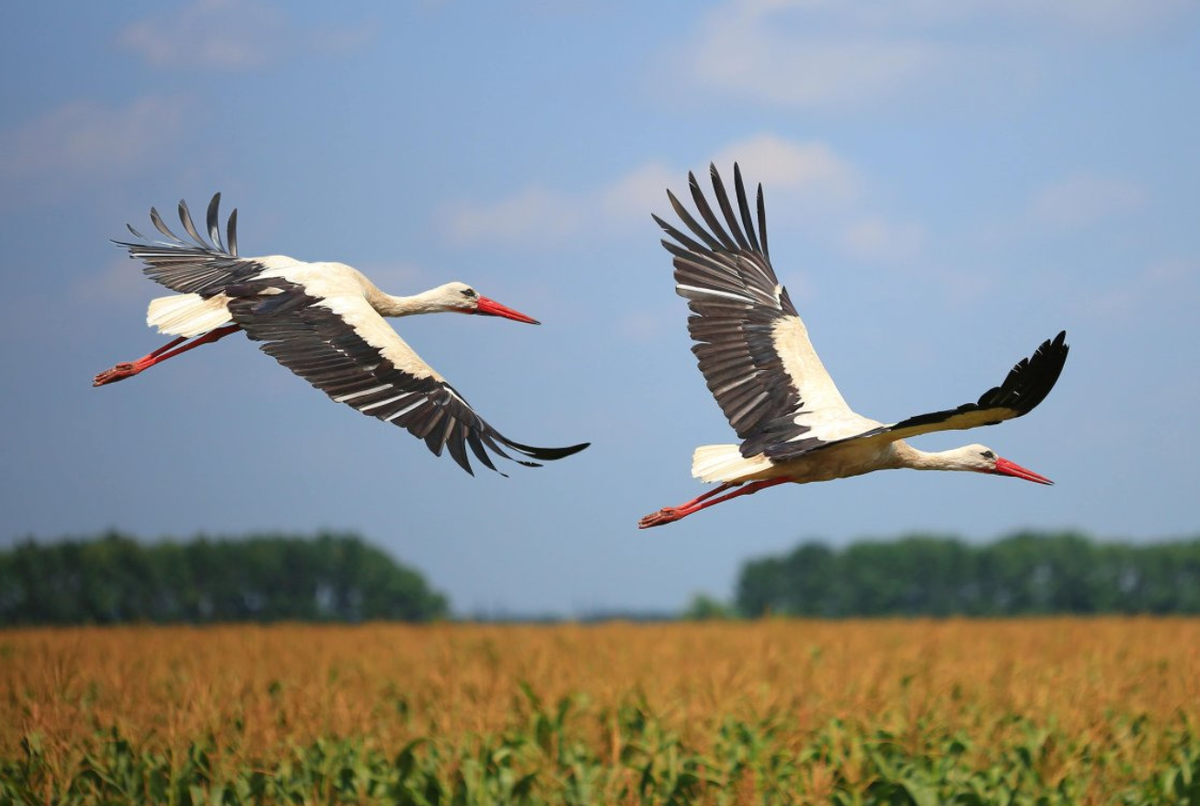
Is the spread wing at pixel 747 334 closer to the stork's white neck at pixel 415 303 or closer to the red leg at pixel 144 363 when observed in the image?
the stork's white neck at pixel 415 303

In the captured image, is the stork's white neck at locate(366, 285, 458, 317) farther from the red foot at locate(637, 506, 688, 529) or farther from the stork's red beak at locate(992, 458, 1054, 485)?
the stork's red beak at locate(992, 458, 1054, 485)

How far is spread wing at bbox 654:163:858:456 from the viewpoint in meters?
6.10

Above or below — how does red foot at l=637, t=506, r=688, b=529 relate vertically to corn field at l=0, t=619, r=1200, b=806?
above

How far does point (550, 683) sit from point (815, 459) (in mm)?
5496

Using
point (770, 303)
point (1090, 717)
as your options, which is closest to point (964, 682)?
point (1090, 717)

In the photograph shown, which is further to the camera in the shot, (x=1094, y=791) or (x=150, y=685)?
(x=150, y=685)

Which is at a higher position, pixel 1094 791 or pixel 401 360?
pixel 401 360

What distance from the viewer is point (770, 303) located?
7410mm

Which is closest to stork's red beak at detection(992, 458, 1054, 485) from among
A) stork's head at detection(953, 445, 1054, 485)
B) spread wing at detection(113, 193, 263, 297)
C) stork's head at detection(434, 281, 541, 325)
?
stork's head at detection(953, 445, 1054, 485)

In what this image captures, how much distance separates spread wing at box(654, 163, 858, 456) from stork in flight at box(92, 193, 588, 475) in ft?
3.34

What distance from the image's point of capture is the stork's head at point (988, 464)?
6289mm

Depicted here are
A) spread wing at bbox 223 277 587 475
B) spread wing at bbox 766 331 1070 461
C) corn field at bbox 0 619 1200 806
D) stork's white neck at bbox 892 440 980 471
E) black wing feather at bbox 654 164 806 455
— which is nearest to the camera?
spread wing at bbox 766 331 1070 461

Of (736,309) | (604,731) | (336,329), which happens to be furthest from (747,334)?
(604,731)

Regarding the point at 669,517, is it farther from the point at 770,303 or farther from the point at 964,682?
the point at 964,682
